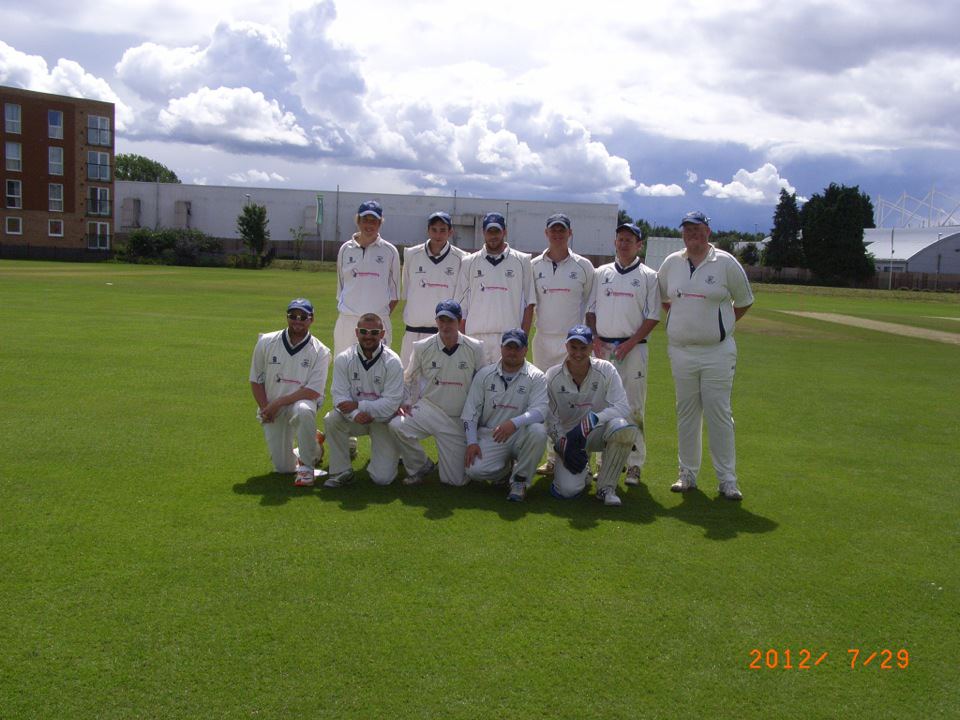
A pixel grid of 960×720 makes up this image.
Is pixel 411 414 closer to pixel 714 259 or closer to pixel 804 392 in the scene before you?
pixel 714 259

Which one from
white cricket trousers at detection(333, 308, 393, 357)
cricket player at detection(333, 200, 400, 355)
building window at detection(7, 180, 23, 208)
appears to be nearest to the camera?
cricket player at detection(333, 200, 400, 355)

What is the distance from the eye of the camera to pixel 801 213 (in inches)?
2906

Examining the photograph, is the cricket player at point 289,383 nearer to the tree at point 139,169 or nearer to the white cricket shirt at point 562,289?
the white cricket shirt at point 562,289

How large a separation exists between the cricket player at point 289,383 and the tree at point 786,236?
72.3 meters

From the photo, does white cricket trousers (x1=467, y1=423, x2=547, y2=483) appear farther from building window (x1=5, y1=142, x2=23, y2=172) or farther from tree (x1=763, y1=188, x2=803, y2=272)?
tree (x1=763, y1=188, x2=803, y2=272)

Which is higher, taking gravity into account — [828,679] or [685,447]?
[685,447]

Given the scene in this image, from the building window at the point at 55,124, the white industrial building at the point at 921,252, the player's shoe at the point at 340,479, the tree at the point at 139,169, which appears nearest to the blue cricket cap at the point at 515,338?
the player's shoe at the point at 340,479

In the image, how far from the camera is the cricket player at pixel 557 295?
7.13 metres

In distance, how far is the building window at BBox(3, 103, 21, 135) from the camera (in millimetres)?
57062

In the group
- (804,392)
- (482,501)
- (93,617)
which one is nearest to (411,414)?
(482,501)

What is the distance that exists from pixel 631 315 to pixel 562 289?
67cm

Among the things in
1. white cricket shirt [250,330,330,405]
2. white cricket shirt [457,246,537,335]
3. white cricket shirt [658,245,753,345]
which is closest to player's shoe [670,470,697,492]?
white cricket shirt [658,245,753,345]

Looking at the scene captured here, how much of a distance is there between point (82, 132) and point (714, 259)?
64.3 meters

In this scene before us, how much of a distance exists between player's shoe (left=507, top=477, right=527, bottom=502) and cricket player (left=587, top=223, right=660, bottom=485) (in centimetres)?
107
